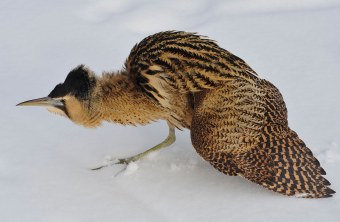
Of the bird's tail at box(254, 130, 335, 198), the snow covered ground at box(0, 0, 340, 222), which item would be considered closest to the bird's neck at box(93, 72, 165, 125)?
the snow covered ground at box(0, 0, 340, 222)

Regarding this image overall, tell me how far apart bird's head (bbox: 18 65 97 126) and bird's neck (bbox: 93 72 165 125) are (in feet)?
0.27

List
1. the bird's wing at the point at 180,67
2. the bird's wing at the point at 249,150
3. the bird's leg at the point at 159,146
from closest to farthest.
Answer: the bird's wing at the point at 249,150 → the bird's wing at the point at 180,67 → the bird's leg at the point at 159,146

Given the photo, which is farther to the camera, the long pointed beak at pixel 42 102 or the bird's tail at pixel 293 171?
the long pointed beak at pixel 42 102

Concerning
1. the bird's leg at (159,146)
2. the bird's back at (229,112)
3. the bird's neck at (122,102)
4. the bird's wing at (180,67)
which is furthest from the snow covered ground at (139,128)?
the bird's wing at (180,67)

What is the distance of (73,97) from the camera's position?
496 cm

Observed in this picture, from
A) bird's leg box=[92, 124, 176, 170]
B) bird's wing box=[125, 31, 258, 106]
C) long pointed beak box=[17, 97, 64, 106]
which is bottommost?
bird's leg box=[92, 124, 176, 170]

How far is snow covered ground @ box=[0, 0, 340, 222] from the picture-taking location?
4613mm

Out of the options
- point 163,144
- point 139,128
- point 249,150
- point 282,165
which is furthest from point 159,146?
point 282,165

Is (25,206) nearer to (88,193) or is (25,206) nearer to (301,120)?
(88,193)

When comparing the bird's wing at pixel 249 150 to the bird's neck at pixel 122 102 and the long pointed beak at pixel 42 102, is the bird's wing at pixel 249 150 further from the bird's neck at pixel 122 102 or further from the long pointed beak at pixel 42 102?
the long pointed beak at pixel 42 102

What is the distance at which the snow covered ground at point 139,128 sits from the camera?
4.61m

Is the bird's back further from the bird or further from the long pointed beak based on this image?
the long pointed beak

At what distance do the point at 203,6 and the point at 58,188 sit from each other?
14.2 ft

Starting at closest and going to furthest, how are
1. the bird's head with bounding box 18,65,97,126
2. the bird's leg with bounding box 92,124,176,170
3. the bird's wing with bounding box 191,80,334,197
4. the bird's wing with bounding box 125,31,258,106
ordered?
the bird's wing with bounding box 191,80,334,197 → the bird's wing with bounding box 125,31,258,106 → the bird's head with bounding box 18,65,97,126 → the bird's leg with bounding box 92,124,176,170
